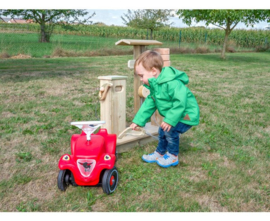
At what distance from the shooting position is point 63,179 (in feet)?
8.00

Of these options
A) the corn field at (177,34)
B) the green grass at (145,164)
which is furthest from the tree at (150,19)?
the green grass at (145,164)

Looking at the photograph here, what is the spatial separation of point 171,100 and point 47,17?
57.6ft

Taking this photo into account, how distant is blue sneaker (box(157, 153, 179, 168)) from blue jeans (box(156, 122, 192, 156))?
5 cm

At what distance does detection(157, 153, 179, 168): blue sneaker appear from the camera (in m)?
2.92

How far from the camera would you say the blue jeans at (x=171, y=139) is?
2.80 metres

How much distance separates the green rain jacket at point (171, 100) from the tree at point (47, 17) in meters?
16.0

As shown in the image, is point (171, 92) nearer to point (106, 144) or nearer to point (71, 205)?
point (106, 144)

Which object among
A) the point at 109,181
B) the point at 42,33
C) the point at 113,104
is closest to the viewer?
the point at 109,181

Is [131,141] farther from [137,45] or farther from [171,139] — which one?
[137,45]

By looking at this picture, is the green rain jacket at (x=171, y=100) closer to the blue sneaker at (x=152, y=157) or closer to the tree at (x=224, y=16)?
the blue sneaker at (x=152, y=157)

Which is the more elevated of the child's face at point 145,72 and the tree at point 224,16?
the tree at point 224,16

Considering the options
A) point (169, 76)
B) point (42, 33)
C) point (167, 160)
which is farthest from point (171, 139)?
point (42, 33)

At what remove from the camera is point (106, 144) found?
2.81 m

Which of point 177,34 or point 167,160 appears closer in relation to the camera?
point 167,160
